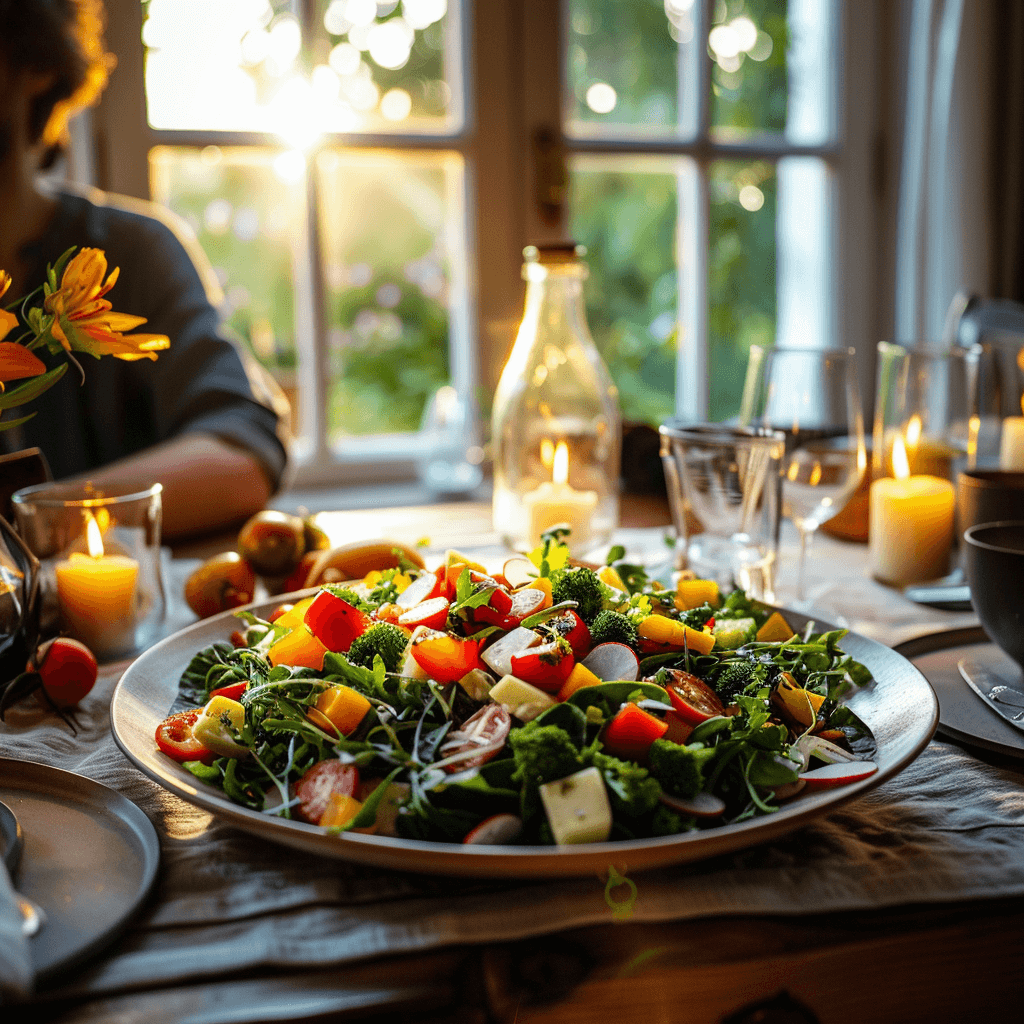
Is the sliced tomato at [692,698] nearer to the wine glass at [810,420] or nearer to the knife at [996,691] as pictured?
the knife at [996,691]

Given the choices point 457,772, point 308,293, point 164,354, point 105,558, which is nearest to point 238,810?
point 457,772

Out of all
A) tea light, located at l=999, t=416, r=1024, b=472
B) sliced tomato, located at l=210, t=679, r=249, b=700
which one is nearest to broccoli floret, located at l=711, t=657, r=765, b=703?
sliced tomato, located at l=210, t=679, r=249, b=700

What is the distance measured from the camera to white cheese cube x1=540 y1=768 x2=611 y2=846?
50cm

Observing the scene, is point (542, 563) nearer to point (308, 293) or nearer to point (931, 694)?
point (931, 694)

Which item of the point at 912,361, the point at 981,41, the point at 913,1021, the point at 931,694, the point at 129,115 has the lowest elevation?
the point at 913,1021

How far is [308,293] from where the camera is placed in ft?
7.95

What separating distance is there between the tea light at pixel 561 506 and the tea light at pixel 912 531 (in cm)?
35

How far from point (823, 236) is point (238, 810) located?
2835 mm

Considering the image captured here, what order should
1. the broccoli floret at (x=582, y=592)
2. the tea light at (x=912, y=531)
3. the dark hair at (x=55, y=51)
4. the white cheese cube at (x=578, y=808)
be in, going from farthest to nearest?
the dark hair at (x=55, y=51) → the tea light at (x=912, y=531) → the broccoli floret at (x=582, y=592) → the white cheese cube at (x=578, y=808)

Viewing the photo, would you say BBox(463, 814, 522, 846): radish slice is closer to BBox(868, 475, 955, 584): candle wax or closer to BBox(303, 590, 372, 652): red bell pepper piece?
BBox(303, 590, 372, 652): red bell pepper piece

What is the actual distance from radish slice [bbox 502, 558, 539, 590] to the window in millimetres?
1318

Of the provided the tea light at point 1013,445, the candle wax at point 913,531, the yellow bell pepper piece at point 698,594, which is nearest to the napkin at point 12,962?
the yellow bell pepper piece at point 698,594

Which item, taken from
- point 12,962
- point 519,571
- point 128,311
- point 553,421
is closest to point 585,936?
point 12,962

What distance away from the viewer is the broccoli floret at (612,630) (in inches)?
26.4
